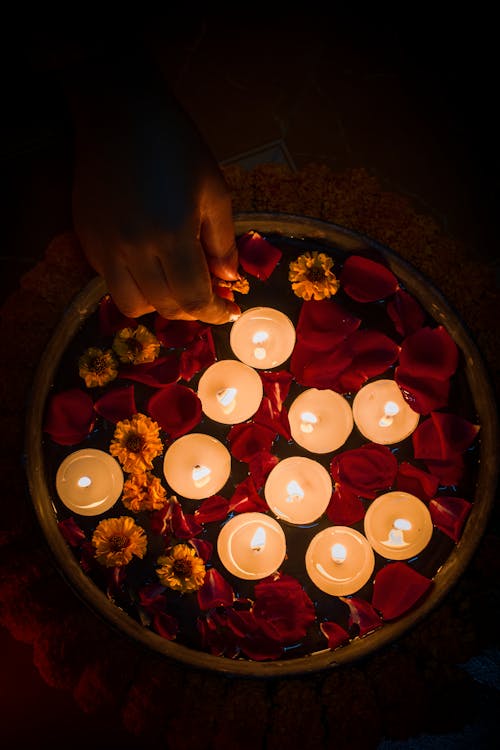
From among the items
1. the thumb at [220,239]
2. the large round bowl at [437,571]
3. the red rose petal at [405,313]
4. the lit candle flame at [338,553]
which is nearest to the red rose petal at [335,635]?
the large round bowl at [437,571]

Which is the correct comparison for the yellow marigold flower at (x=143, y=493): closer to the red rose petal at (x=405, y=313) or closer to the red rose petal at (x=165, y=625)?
the red rose petal at (x=165, y=625)

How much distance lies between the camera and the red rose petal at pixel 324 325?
40.6 inches

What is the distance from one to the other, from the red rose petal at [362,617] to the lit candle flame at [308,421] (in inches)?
12.7

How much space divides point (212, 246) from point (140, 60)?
1.00 ft

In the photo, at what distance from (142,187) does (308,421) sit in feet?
1.61

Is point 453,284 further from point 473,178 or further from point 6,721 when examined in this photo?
point 6,721

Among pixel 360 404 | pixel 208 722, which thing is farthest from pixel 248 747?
pixel 360 404

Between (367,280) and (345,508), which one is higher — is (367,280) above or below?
above

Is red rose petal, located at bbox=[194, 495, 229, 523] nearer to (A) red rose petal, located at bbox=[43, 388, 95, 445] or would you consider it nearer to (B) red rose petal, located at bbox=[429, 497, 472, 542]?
(A) red rose petal, located at bbox=[43, 388, 95, 445]

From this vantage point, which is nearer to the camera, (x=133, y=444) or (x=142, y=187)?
(x=142, y=187)

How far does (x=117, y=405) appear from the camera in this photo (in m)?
1.03

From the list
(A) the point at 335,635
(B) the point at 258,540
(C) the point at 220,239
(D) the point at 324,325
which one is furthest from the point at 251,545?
(C) the point at 220,239

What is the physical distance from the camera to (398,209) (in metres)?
1.18

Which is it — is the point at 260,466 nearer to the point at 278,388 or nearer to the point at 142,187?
the point at 278,388
